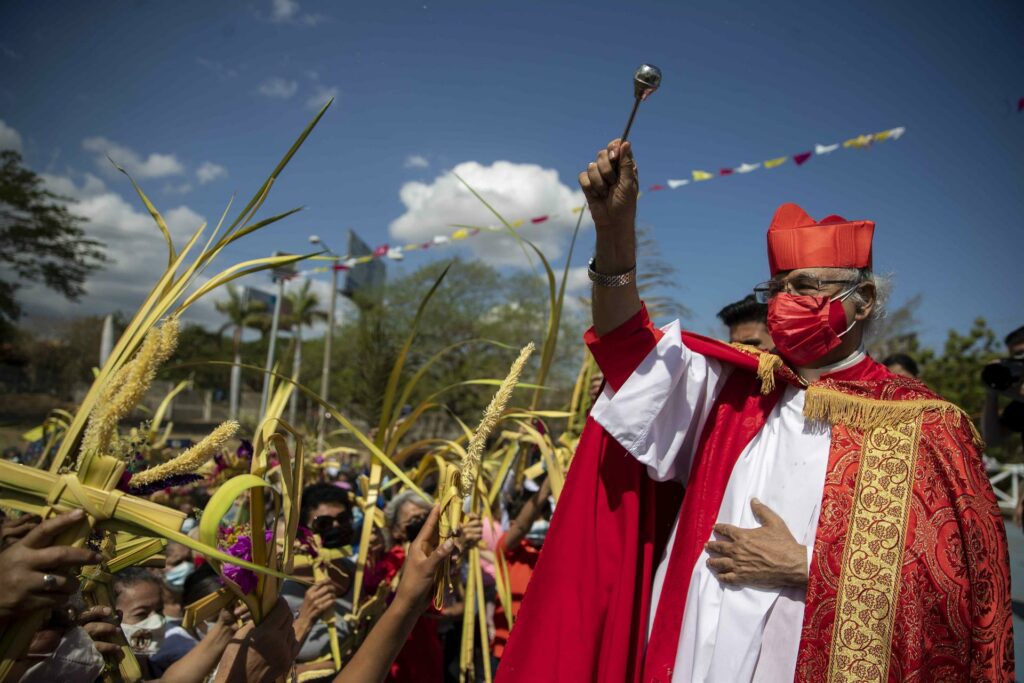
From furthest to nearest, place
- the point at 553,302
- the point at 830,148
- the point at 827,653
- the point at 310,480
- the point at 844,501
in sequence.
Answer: the point at 830,148 → the point at 310,480 → the point at 553,302 → the point at 844,501 → the point at 827,653

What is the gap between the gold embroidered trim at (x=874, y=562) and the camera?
5.21ft

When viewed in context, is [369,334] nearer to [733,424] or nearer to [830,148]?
[830,148]

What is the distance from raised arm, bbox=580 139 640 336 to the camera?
155cm

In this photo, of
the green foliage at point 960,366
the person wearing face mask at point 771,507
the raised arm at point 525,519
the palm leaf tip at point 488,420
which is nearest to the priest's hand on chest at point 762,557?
the person wearing face mask at point 771,507

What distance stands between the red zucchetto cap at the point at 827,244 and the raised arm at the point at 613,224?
1.92ft

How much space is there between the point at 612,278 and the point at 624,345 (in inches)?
7.6

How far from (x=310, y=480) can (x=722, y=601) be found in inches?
130

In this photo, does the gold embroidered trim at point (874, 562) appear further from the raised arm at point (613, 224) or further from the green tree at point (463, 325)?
the green tree at point (463, 325)

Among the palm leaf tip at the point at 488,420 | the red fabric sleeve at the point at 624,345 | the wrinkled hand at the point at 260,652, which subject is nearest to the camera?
the palm leaf tip at the point at 488,420

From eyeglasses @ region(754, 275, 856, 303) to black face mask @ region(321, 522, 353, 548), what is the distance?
190 cm

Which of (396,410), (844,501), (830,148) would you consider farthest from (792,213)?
(830,148)

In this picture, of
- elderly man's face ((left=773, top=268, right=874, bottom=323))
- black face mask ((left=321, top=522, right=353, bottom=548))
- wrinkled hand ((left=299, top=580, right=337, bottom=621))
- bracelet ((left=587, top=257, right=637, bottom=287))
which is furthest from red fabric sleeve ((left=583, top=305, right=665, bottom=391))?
black face mask ((left=321, top=522, right=353, bottom=548))

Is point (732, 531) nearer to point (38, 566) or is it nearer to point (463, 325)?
point (38, 566)

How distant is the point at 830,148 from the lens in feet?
24.4
